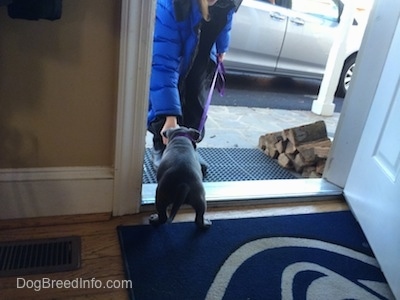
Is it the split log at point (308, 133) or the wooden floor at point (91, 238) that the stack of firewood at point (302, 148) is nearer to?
the split log at point (308, 133)

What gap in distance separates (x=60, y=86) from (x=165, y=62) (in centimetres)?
54

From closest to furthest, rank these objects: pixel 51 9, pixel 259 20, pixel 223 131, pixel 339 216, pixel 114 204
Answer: pixel 51 9 → pixel 114 204 → pixel 339 216 → pixel 223 131 → pixel 259 20

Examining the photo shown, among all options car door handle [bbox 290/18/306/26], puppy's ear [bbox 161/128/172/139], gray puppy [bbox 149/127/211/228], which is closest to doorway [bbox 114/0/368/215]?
gray puppy [bbox 149/127/211/228]

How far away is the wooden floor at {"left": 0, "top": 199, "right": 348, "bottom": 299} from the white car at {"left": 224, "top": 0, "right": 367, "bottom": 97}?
2.48 meters

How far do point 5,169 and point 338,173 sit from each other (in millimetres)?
1349

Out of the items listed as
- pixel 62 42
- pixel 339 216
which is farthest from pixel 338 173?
pixel 62 42

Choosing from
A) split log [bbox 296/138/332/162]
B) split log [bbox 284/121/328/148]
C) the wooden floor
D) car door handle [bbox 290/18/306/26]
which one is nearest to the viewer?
the wooden floor

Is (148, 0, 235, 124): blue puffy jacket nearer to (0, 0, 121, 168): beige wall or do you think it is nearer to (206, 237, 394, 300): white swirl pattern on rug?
(0, 0, 121, 168): beige wall

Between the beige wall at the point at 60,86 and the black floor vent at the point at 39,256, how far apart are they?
0.24m

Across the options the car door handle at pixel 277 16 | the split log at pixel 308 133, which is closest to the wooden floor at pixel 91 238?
the split log at pixel 308 133

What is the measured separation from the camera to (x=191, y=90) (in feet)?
5.57

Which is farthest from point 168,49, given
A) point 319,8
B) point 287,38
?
Result: point 319,8

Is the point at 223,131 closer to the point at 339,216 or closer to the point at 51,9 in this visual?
the point at 339,216

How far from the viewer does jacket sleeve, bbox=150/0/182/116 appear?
1.50 meters
